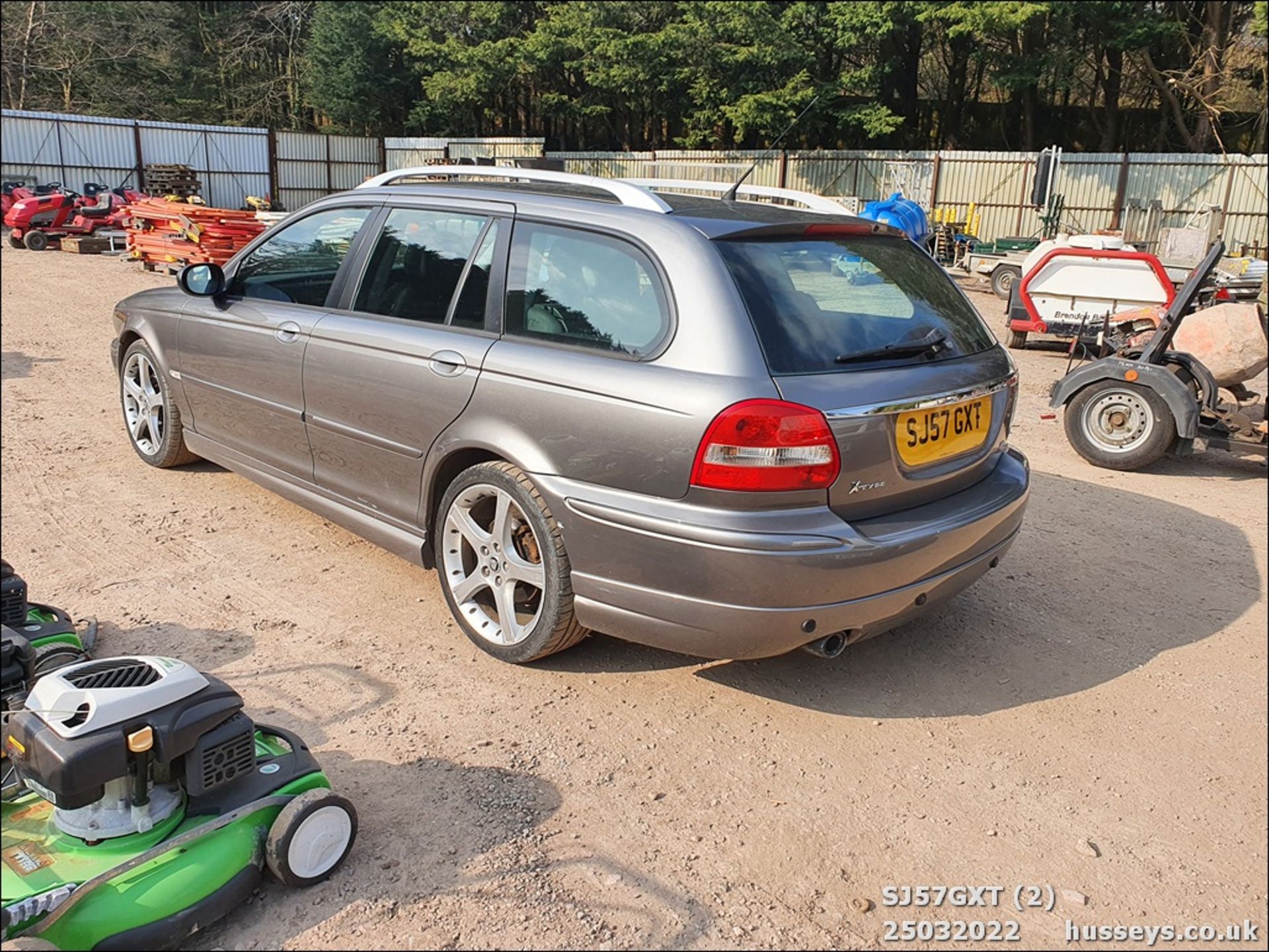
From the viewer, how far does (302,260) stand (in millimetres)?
4730

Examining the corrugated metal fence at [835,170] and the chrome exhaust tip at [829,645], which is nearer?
the chrome exhaust tip at [829,645]

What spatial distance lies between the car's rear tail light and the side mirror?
304 cm

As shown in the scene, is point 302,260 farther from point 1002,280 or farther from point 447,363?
point 1002,280

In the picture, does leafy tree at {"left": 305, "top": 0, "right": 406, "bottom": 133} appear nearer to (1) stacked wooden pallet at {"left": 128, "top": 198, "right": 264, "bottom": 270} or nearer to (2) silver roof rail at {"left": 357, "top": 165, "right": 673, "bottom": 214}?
(1) stacked wooden pallet at {"left": 128, "top": 198, "right": 264, "bottom": 270}

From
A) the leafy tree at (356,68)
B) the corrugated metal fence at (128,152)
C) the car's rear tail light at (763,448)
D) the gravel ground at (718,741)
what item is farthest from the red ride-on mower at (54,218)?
the car's rear tail light at (763,448)

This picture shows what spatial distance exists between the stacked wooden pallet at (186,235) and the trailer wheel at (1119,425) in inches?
505

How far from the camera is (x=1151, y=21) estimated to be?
81.9 feet

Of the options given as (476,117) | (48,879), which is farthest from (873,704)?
(476,117)

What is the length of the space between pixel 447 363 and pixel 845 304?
58.4 inches

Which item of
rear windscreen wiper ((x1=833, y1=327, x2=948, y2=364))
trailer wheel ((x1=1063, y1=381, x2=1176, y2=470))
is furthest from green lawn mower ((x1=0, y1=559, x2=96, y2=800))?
trailer wheel ((x1=1063, y1=381, x2=1176, y2=470))

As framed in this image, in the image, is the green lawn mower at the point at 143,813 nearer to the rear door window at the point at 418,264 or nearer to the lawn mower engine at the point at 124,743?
the lawn mower engine at the point at 124,743

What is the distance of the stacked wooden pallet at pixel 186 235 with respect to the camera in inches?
622

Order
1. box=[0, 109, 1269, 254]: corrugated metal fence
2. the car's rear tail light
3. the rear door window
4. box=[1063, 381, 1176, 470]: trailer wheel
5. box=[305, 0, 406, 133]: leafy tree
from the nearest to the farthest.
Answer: the car's rear tail light
the rear door window
box=[1063, 381, 1176, 470]: trailer wheel
box=[0, 109, 1269, 254]: corrugated metal fence
box=[305, 0, 406, 133]: leafy tree

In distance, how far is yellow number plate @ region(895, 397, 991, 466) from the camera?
3205 millimetres
